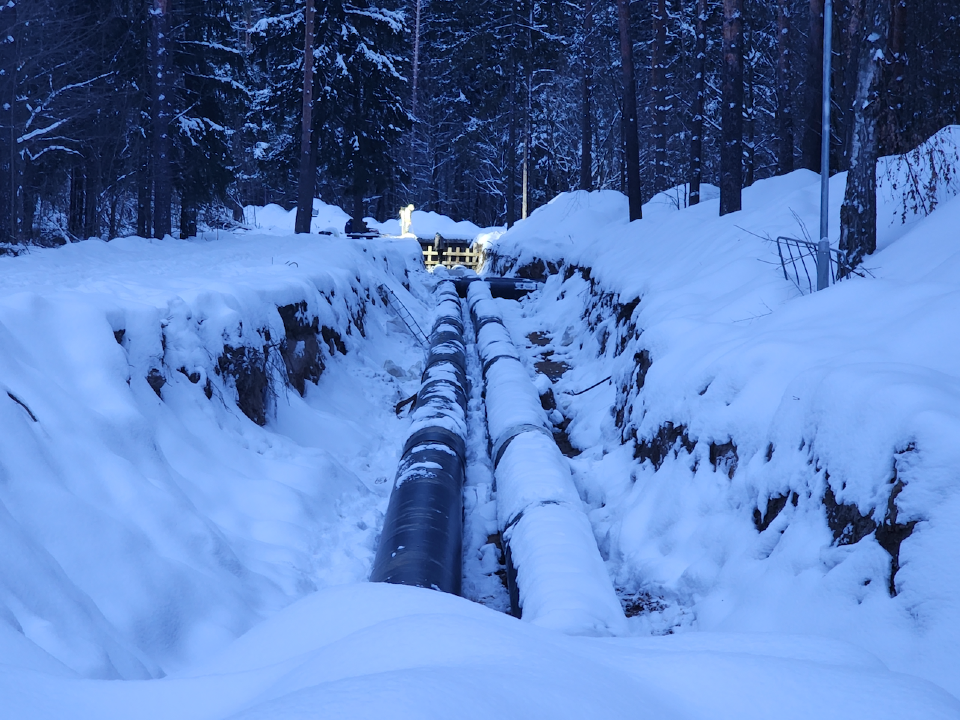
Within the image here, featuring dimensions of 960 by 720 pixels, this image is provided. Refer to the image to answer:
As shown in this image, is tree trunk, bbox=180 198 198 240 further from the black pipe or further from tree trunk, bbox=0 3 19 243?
the black pipe

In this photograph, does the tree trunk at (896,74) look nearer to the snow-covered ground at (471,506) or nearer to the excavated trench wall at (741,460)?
the snow-covered ground at (471,506)

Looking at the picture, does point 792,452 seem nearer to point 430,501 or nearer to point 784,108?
point 430,501

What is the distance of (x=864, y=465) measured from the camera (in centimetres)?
338

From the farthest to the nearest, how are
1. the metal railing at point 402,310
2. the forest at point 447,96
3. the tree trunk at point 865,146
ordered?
the metal railing at point 402,310 < the forest at point 447,96 < the tree trunk at point 865,146

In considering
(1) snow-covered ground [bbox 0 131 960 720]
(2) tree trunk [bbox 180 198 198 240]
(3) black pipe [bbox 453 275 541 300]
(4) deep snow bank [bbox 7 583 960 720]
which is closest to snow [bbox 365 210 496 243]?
(3) black pipe [bbox 453 275 541 300]

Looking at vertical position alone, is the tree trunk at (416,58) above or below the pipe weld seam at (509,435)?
above

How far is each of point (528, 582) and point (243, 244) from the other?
12.2m

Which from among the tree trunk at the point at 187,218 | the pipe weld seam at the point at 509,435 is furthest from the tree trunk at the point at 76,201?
the pipe weld seam at the point at 509,435

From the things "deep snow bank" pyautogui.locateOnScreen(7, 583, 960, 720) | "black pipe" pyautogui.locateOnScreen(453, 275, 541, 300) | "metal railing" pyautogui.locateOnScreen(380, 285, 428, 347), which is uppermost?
"black pipe" pyautogui.locateOnScreen(453, 275, 541, 300)

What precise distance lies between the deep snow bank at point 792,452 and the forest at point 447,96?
1.50 metres

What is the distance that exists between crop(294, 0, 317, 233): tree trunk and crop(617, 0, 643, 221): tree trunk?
836 centimetres

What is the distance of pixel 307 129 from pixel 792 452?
17.6 m

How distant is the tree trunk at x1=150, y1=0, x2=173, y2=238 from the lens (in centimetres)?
1452

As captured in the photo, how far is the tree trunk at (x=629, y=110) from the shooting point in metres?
15.2
